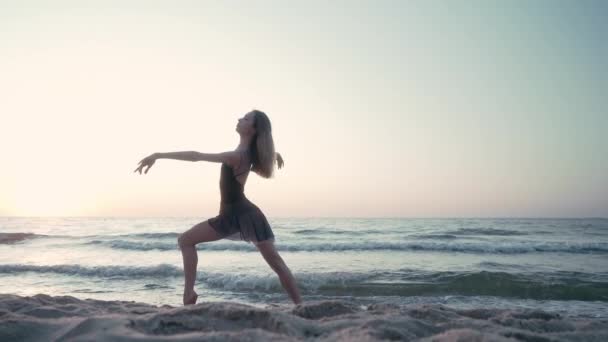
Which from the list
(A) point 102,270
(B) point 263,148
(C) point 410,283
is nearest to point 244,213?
(B) point 263,148

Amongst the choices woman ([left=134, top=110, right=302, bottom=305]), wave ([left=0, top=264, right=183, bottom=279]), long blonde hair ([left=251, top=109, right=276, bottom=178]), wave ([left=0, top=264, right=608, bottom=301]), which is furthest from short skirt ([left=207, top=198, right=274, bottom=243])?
wave ([left=0, top=264, right=183, bottom=279])

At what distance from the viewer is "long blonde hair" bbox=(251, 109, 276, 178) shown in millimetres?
3648

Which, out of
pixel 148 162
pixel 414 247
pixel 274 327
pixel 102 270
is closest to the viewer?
pixel 274 327

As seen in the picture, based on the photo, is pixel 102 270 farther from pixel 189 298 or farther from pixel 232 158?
pixel 232 158

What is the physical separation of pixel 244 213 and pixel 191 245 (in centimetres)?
61

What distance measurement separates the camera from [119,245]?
1611 centimetres

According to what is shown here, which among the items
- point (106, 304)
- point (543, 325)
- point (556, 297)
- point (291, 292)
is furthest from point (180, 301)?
point (556, 297)

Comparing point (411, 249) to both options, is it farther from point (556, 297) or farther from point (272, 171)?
point (272, 171)

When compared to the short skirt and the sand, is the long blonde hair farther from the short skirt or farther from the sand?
the sand

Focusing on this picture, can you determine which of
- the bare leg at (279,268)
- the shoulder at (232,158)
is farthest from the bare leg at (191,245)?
the shoulder at (232,158)

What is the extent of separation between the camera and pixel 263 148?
364 centimetres

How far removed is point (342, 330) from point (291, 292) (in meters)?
1.43

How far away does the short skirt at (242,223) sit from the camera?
354 cm

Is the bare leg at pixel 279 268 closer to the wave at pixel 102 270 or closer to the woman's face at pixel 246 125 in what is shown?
the woman's face at pixel 246 125
